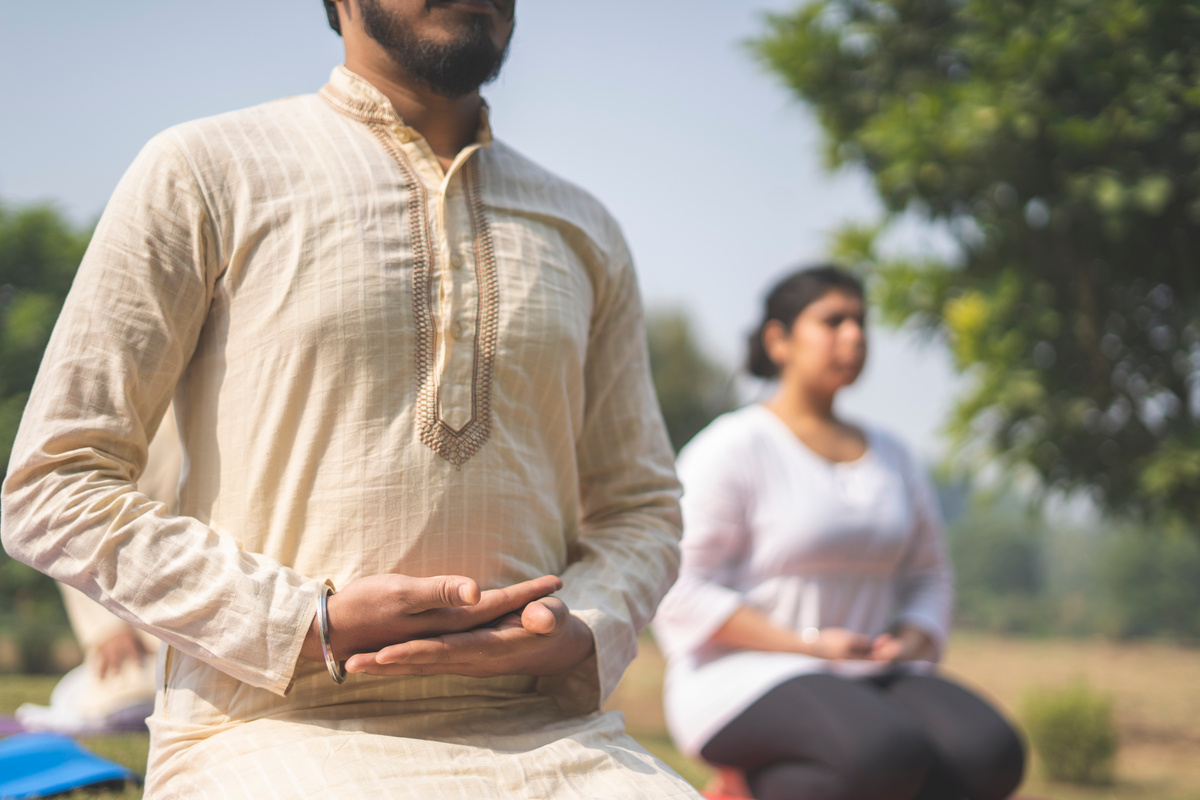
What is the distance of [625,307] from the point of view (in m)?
1.66

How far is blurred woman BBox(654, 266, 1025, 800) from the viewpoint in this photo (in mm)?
2500

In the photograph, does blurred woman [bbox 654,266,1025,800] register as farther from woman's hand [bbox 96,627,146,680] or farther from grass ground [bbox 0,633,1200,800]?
woman's hand [bbox 96,627,146,680]

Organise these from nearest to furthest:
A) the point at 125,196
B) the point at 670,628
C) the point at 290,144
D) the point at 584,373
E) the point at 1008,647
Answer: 1. the point at 125,196
2. the point at 290,144
3. the point at 584,373
4. the point at 670,628
5. the point at 1008,647

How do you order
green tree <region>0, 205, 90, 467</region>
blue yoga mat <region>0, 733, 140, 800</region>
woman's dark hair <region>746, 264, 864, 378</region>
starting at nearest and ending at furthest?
blue yoga mat <region>0, 733, 140, 800</region> → woman's dark hair <region>746, 264, 864, 378</region> → green tree <region>0, 205, 90, 467</region>

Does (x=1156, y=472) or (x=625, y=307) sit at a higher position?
(x=625, y=307)

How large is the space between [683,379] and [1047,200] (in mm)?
8083

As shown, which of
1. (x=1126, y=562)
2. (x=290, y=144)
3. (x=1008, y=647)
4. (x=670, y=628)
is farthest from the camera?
(x=1008, y=647)

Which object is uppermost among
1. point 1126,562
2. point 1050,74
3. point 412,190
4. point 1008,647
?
point 1050,74

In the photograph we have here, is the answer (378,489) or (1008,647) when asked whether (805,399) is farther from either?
(1008,647)

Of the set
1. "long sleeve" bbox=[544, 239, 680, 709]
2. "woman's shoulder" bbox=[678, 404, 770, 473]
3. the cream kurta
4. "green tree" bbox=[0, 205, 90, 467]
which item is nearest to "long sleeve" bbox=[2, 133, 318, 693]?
the cream kurta

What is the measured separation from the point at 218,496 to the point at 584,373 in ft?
A: 1.99

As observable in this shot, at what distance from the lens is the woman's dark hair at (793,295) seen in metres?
3.38

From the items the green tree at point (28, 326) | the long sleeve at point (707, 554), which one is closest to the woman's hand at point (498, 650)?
the long sleeve at point (707, 554)

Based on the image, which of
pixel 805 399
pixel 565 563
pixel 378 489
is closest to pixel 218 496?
pixel 378 489
